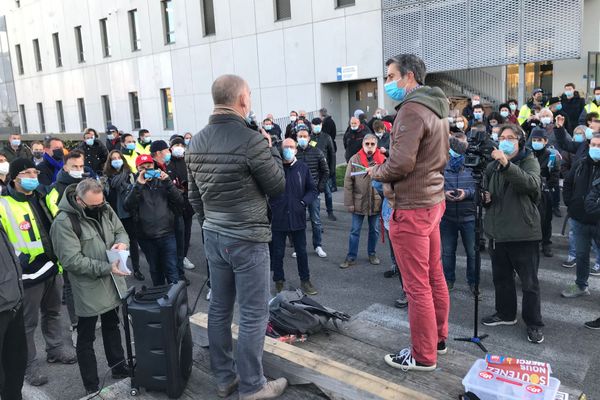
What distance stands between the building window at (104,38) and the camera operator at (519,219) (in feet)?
96.4

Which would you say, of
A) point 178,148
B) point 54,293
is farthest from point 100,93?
point 54,293

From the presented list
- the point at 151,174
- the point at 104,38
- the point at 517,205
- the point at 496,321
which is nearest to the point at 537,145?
the point at 517,205

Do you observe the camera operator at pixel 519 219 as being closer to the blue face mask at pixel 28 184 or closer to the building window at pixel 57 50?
the blue face mask at pixel 28 184

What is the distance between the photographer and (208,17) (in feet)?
79.5

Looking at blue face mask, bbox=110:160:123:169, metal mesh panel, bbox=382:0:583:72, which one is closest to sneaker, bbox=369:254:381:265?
blue face mask, bbox=110:160:123:169

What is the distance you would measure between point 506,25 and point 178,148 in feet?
41.9

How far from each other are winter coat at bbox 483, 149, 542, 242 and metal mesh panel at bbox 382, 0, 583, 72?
12.2 m

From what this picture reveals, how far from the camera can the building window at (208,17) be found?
78.8 ft

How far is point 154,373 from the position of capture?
3.55 m

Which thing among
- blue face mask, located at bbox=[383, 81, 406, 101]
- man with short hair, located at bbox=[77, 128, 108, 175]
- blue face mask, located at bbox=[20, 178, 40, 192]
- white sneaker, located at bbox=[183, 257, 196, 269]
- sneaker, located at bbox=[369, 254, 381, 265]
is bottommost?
white sneaker, located at bbox=[183, 257, 196, 269]

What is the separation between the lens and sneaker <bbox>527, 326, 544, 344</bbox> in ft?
16.1

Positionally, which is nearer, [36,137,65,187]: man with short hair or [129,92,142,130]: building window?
[36,137,65,187]: man with short hair

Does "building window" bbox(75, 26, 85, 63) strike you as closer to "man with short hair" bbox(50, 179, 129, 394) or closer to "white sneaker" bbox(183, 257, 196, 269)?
"white sneaker" bbox(183, 257, 196, 269)

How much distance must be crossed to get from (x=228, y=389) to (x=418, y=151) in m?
2.07
